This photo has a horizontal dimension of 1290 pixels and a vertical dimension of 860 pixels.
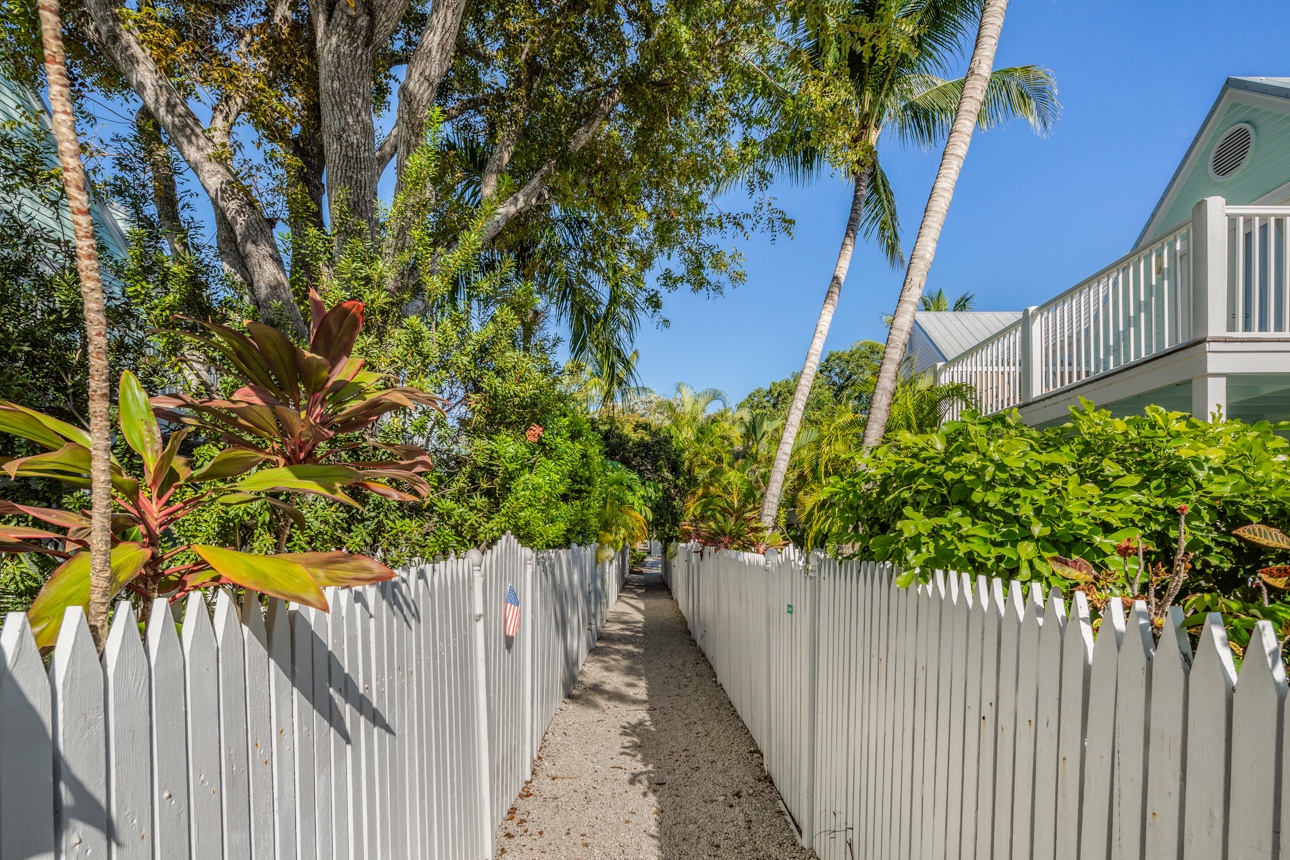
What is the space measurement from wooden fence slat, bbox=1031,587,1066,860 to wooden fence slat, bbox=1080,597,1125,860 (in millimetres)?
120

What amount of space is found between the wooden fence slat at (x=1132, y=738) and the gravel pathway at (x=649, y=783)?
3128 millimetres

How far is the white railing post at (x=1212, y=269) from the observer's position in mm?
5613

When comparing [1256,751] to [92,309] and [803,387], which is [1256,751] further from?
[803,387]

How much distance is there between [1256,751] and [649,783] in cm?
471

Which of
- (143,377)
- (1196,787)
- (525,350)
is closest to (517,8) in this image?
(525,350)

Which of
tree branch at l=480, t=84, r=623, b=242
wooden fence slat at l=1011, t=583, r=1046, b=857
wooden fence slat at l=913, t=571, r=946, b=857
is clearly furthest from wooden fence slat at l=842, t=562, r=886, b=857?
tree branch at l=480, t=84, r=623, b=242

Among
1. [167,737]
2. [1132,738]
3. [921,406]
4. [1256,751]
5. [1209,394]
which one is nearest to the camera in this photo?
[1256,751]

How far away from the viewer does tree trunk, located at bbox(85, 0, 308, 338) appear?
4.96m

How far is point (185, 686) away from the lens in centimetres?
135

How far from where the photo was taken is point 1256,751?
115 centimetres

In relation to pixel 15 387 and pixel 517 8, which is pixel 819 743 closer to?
pixel 15 387

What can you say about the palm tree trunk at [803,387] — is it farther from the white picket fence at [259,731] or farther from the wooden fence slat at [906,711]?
the wooden fence slat at [906,711]

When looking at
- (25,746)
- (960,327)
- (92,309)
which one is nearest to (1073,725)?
(25,746)

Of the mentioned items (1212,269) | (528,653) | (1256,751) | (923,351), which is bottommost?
(528,653)
